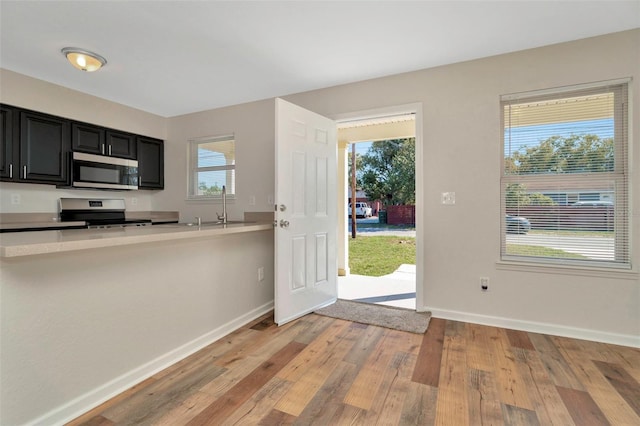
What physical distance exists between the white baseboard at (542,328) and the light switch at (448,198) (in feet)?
3.41

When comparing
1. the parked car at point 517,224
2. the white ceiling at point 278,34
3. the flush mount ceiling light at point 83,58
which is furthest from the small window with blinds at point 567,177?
the flush mount ceiling light at point 83,58

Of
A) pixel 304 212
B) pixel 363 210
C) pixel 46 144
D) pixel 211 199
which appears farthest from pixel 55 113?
pixel 363 210

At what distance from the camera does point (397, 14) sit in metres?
2.08

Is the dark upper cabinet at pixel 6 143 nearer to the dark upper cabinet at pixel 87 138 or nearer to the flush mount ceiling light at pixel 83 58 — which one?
the dark upper cabinet at pixel 87 138

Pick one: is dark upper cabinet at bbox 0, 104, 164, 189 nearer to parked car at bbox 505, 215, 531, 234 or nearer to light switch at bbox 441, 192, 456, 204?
light switch at bbox 441, 192, 456, 204

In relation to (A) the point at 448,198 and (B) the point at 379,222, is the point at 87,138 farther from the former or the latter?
(B) the point at 379,222

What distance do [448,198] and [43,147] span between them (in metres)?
4.25

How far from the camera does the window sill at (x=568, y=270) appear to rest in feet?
7.47

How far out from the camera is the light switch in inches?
110

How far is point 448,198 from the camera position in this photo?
2.82 m

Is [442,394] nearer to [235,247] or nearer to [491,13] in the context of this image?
[235,247]

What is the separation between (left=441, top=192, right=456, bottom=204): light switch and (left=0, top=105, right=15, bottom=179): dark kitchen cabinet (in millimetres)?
4245

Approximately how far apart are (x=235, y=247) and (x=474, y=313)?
7.41 ft

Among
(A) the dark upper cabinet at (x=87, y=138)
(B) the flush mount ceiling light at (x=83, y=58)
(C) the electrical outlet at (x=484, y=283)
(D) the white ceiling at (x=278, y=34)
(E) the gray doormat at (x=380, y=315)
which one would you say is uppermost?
(D) the white ceiling at (x=278, y=34)
